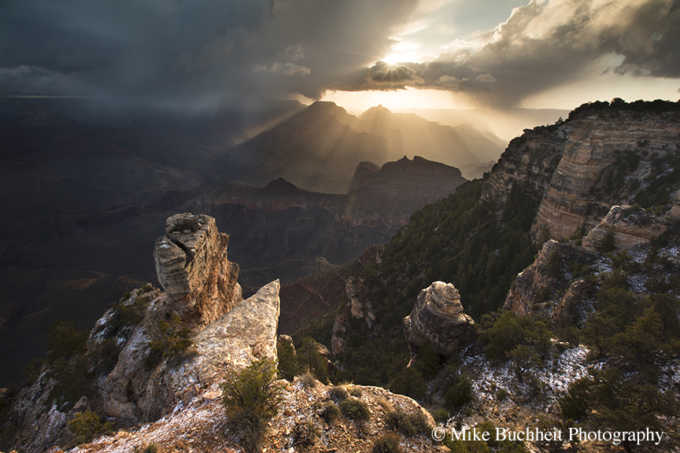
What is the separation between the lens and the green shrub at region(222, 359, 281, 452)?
7949mm

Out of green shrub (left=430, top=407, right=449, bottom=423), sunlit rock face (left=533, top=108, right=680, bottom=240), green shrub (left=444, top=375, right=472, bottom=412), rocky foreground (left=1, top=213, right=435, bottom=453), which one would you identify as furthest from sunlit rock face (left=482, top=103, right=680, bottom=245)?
rocky foreground (left=1, top=213, right=435, bottom=453)

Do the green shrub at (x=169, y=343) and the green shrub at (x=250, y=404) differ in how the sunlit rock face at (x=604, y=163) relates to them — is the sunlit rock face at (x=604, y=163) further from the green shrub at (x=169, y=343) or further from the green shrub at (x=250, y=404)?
the green shrub at (x=169, y=343)

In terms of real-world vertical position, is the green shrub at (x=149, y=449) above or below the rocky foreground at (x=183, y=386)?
above

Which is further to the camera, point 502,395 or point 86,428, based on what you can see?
point 502,395

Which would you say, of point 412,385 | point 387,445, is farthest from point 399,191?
point 387,445

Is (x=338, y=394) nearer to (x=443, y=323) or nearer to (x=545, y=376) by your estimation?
(x=443, y=323)

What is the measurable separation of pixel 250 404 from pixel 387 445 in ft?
14.7

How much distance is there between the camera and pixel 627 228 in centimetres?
1852

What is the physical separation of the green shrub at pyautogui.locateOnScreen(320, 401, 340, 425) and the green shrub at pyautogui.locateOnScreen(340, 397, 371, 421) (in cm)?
32

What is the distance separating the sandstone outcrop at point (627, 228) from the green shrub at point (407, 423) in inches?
768

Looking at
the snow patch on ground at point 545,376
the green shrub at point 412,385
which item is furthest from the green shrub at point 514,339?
the green shrub at point 412,385

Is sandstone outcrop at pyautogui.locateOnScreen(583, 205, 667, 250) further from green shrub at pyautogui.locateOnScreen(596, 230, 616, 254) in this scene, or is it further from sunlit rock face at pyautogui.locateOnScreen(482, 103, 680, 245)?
sunlit rock face at pyautogui.locateOnScreen(482, 103, 680, 245)

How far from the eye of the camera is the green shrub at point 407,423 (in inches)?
353

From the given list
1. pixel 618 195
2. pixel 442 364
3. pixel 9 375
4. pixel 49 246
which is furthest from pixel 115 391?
Result: pixel 49 246
